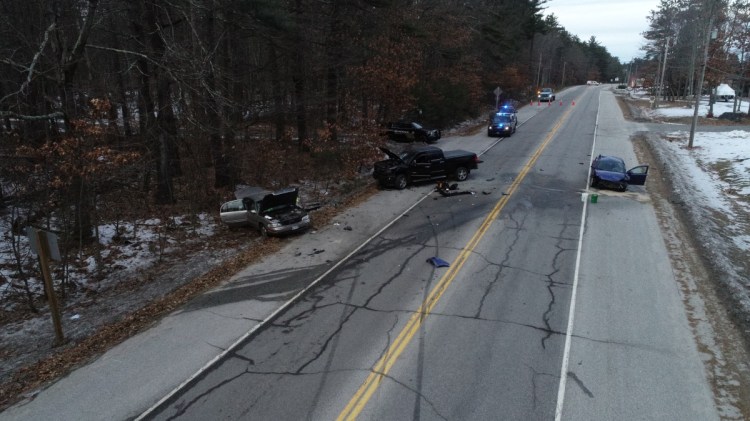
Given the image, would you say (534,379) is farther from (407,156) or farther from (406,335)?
(407,156)

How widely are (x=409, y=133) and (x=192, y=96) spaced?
58.1ft

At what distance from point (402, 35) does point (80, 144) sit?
19232mm

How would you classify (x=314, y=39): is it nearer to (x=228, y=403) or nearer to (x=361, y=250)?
(x=361, y=250)

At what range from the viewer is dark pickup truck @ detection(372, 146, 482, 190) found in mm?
19984

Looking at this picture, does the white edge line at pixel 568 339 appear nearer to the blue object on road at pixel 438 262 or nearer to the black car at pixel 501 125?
the blue object on road at pixel 438 262

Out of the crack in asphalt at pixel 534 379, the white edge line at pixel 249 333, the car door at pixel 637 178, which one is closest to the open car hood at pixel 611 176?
the car door at pixel 637 178

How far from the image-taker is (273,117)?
2161 cm

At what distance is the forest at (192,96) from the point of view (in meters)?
12.0

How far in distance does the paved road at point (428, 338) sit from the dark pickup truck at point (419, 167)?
5.37m

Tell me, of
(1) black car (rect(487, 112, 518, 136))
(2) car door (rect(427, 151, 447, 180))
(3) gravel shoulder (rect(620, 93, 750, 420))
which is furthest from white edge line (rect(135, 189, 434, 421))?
(1) black car (rect(487, 112, 518, 136))

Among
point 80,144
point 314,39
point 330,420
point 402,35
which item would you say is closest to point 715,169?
point 402,35

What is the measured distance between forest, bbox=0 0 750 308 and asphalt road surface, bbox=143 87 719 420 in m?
6.36

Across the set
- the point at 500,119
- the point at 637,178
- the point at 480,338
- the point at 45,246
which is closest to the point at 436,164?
the point at 637,178

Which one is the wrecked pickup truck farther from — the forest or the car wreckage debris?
the car wreckage debris
